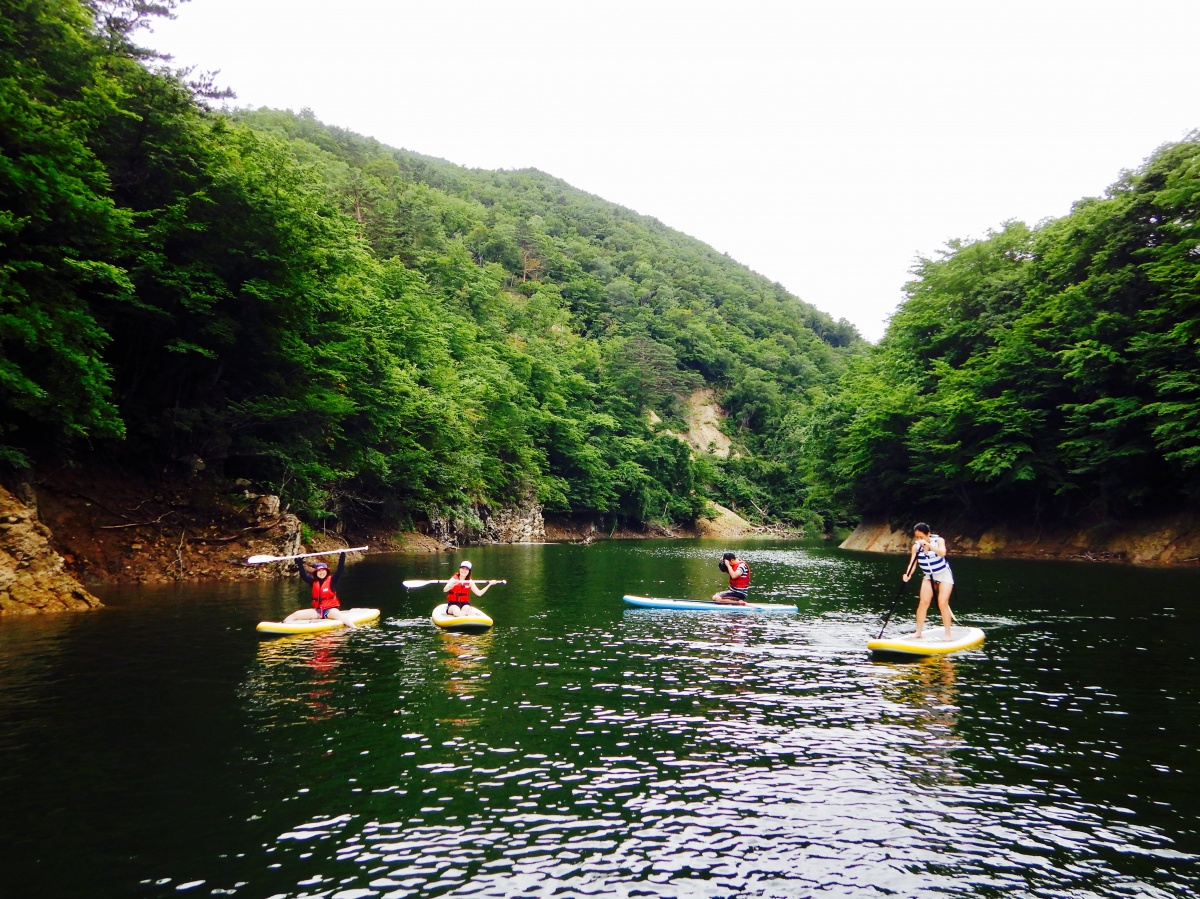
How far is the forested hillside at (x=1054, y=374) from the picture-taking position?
33.7 metres

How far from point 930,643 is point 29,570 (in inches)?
818

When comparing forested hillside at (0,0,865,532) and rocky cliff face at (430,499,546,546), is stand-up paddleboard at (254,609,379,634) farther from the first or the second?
rocky cliff face at (430,499,546,546)

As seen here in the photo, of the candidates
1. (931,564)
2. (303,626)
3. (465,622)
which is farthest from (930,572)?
(303,626)

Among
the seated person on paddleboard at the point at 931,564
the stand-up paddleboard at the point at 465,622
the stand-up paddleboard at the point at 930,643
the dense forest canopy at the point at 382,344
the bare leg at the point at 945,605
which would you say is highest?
the dense forest canopy at the point at 382,344

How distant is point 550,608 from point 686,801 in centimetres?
1428

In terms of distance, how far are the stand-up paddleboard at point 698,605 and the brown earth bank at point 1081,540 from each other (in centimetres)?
2469

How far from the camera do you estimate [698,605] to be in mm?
22500

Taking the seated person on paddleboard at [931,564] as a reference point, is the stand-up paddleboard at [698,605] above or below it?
below

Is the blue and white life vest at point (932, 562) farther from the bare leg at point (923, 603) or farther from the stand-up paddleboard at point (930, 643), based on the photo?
the stand-up paddleboard at point (930, 643)

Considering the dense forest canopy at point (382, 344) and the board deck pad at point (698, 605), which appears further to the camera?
the board deck pad at point (698, 605)

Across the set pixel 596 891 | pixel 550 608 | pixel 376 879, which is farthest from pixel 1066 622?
pixel 376 879

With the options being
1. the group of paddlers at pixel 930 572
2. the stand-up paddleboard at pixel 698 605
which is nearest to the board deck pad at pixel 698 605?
the stand-up paddleboard at pixel 698 605

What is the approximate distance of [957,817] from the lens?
24.0 ft

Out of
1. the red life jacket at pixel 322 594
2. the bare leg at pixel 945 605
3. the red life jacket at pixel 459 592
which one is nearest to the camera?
the bare leg at pixel 945 605
